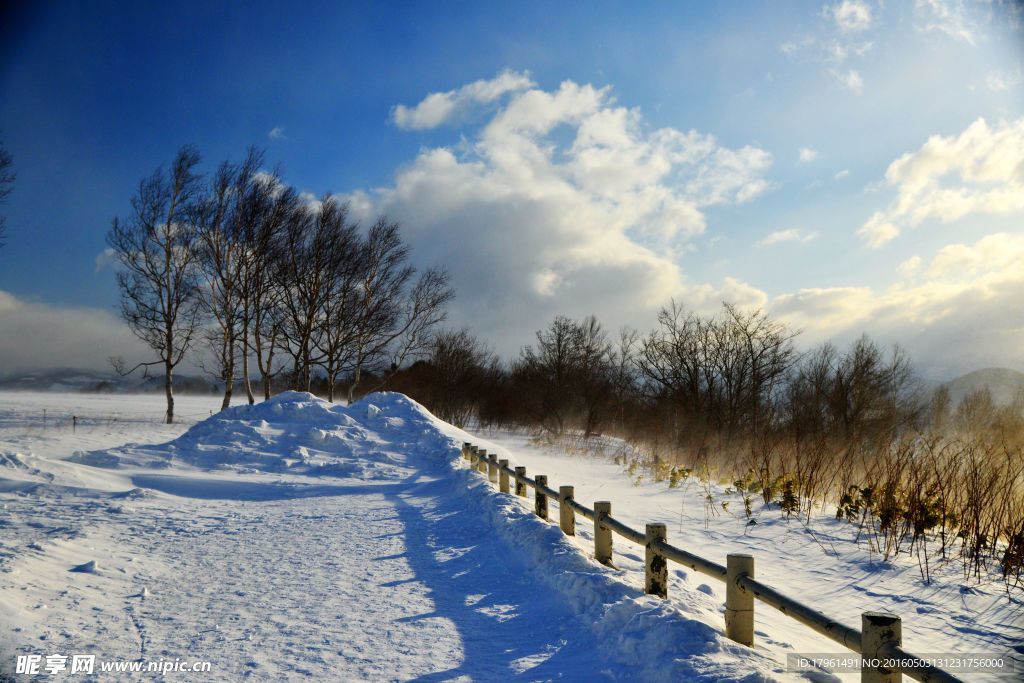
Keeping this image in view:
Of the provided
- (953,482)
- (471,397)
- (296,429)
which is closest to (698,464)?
(953,482)

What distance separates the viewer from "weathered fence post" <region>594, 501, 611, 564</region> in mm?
5516

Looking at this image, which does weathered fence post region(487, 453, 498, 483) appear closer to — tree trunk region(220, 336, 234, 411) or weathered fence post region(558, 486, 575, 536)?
weathered fence post region(558, 486, 575, 536)

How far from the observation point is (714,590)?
5844 mm

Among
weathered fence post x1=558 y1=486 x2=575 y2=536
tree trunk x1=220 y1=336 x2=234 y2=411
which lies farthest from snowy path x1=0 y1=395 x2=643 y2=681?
tree trunk x1=220 y1=336 x2=234 y2=411

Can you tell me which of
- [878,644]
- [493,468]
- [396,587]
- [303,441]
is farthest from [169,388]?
[878,644]

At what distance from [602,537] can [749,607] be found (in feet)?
6.52

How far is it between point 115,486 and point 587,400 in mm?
27028

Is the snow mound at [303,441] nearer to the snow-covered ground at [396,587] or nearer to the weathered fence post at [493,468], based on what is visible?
the snow-covered ground at [396,587]

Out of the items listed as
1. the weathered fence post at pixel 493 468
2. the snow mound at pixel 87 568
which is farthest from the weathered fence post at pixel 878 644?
the weathered fence post at pixel 493 468

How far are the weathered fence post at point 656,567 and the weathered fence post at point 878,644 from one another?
186cm

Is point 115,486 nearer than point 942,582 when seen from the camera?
No

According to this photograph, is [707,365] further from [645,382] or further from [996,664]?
[996,664]

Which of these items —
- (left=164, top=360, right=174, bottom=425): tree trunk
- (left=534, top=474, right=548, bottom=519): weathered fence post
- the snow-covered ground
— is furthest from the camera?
(left=164, top=360, right=174, bottom=425): tree trunk

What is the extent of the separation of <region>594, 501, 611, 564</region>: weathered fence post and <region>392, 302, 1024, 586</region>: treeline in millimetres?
3591
